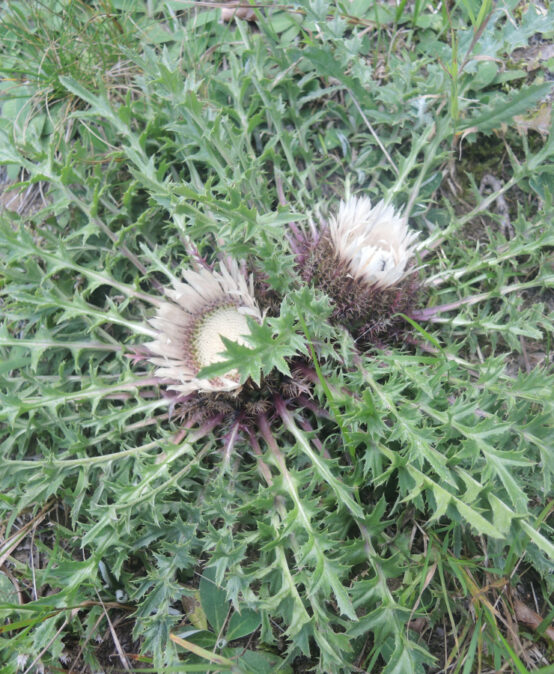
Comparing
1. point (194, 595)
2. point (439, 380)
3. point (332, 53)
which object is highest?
point (332, 53)

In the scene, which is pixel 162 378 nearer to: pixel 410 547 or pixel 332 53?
pixel 410 547

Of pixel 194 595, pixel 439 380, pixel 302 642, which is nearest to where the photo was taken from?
pixel 302 642

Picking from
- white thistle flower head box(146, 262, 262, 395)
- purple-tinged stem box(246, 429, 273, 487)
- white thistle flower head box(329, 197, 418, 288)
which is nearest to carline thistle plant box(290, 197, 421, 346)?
white thistle flower head box(329, 197, 418, 288)

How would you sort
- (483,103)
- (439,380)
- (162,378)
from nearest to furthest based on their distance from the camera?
(439,380), (162,378), (483,103)

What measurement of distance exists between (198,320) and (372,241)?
2.50 feet

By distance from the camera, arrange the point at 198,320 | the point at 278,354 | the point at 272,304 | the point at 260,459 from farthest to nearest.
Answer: the point at 198,320, the point at 272,304, the point at 260,459, the point at 278,354

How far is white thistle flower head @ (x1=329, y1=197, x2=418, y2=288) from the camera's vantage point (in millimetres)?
2076

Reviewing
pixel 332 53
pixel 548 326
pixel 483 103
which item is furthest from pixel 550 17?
pixel 548 326

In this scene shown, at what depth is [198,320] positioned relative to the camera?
2.30 m

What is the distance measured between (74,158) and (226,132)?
26.1 inches

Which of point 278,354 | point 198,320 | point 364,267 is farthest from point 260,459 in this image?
point 364,267

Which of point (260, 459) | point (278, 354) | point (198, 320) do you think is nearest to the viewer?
point (278, 354)

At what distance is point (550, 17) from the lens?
217 cm

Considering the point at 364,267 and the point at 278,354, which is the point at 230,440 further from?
A: the point at 364,267
